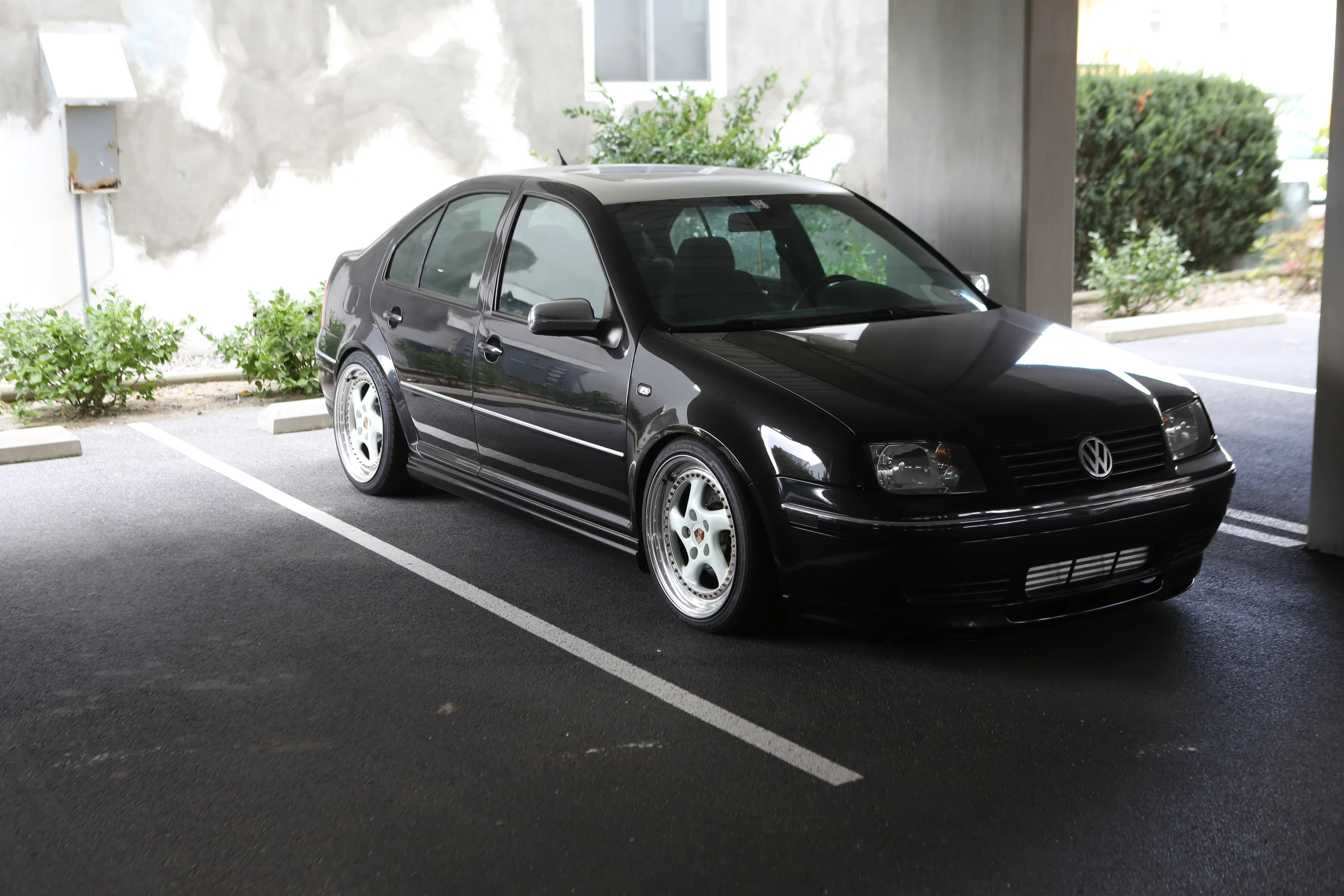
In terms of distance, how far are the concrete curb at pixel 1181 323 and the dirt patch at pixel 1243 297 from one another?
2.49 feet

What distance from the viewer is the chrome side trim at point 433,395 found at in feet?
19.9

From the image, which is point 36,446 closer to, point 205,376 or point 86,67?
point 205,376

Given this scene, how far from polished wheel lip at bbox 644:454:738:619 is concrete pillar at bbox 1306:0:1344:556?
8.57 feet

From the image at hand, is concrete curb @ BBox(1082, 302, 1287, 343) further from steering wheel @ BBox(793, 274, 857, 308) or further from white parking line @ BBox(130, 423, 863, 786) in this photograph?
white parking line @ BBox(130, 423, 863, 786)

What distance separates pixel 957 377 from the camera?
15.5 feet

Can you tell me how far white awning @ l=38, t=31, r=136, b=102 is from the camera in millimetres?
10266

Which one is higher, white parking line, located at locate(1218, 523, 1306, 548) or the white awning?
the white awning

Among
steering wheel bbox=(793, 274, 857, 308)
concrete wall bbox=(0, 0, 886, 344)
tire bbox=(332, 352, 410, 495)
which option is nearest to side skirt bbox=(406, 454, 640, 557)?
tire bbox=(332, 352, 410, 495)

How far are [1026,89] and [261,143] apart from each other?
6.67 metres

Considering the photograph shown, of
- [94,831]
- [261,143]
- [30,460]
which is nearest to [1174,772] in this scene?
[94,831]

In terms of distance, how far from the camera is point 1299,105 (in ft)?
64.9

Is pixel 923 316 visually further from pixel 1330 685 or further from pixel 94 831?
pixel 94 831

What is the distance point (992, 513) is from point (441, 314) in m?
2.90

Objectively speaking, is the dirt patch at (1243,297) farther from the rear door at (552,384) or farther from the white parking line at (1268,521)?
the rear door at (552,384)
